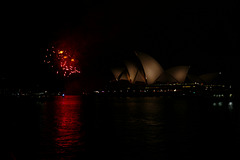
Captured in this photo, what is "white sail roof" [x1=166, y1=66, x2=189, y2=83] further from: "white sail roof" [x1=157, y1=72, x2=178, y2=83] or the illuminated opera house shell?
"white sail roof" [x1=157, y1=72, x2=178, y2=83]

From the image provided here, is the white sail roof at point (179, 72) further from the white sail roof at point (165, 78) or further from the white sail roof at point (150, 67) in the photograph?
the white sail roof at point (150, 67)

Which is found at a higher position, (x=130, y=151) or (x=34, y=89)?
(x=34, y=89)

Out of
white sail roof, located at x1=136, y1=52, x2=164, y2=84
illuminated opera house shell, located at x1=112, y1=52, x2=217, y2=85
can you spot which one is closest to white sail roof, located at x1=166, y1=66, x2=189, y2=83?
illuminated opera house shell, located at x1=112, y1=52, x2=217, y2=85

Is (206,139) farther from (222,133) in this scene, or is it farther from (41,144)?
(41,144)

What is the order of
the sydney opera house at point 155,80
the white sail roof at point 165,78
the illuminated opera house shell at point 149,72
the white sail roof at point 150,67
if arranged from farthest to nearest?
the white sail roof at point 165,78
the sydney opera house at point 155,80
the illuminated opera house shell at point 149,72
the white sail roof at point 150,67

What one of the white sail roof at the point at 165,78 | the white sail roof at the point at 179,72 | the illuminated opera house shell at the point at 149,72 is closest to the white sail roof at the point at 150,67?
the illuminated opera house shell at the point at 149,72

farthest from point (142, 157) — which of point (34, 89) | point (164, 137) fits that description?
point (34, 89)

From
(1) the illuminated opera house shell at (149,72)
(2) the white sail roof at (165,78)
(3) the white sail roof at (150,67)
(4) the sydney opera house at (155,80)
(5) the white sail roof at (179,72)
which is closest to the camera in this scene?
(3) the white sail roof at (150,67)

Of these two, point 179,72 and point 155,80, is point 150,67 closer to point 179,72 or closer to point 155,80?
point 155,80

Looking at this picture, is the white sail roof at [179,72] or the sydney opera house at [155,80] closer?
the sydney opera house at [155,80]
